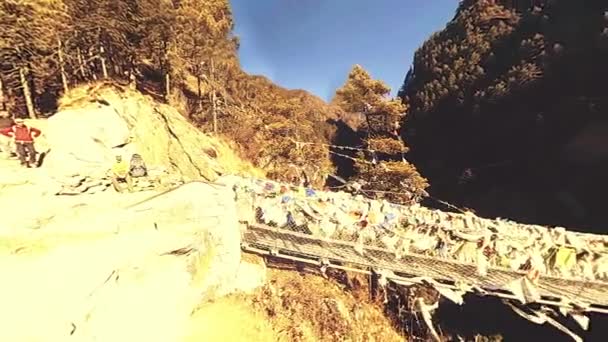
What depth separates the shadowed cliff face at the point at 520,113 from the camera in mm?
21234

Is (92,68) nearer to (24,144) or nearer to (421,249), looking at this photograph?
(24,144)

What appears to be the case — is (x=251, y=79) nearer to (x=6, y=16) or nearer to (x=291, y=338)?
(x=6, y=16)

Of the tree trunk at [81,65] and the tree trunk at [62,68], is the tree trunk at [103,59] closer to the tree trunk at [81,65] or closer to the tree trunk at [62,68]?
A: the tree trunk at [81,65]

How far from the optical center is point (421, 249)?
11523 mm

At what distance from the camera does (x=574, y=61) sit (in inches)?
849

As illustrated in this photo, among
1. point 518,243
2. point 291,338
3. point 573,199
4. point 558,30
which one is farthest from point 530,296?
point 558,30

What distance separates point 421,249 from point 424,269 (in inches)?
21.1

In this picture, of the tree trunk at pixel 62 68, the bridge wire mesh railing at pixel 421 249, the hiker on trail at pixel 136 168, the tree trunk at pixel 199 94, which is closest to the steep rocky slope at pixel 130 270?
the hiker on trail at pixel 136 168

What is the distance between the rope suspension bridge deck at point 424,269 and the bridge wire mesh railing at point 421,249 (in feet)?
0.07

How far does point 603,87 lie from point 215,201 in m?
19.4

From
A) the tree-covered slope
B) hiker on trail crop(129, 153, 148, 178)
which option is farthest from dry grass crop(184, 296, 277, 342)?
the tree-covered slope

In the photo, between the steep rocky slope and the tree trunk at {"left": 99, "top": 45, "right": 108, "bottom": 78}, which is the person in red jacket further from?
the tree trunk at {"left": 99, "top": 45, "right": 108, "bottom": 78}

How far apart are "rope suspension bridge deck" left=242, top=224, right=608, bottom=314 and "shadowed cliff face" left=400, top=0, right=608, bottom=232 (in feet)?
34.4

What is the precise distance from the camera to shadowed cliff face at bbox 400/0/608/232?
69.7ft
